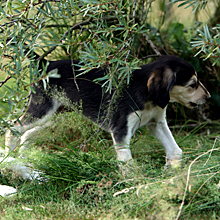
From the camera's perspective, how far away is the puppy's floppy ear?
9.08 feet

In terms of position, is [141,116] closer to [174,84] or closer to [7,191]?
[174,84]

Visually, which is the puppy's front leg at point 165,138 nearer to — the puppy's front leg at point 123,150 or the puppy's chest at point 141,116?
the puppy's chest at point 141,116

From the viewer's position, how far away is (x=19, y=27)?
264 cm

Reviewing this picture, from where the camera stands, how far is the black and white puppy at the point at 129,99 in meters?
2.87

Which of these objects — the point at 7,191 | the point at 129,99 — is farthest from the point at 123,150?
the point at 7,191

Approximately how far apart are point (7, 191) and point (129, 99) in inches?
53.4

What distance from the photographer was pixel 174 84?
2.93 m

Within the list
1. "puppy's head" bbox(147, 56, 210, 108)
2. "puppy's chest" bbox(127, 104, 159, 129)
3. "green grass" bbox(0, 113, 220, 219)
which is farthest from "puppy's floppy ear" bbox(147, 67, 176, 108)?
"green grass" bbox(0, 113, 220, 219)

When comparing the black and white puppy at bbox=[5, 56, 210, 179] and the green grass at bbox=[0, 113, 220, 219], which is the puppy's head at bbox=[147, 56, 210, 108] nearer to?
the black and white puppy at bbox=[5, 56, 210, 179]

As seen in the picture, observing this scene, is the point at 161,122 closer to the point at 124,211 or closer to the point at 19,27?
the point at 124,211

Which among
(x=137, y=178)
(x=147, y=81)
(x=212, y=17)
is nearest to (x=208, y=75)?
(x=212, y=17)

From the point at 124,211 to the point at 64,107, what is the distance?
1.38 meters

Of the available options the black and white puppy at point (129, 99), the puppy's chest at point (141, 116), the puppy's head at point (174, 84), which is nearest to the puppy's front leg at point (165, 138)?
the black and white puppy at point (129, 99)

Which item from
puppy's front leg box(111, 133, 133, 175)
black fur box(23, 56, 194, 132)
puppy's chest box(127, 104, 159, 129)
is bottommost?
puppy's front leg box(111, 133, 133, 175)
